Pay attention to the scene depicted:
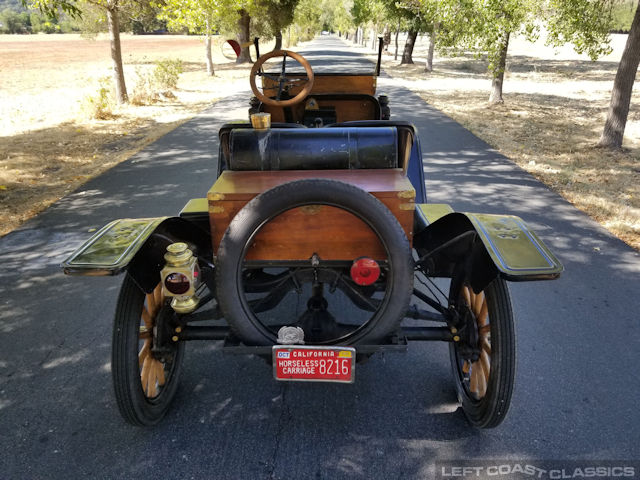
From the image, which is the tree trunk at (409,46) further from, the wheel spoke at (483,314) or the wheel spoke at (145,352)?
the wheel spoke at (145,352)

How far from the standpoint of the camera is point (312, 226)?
2.33m

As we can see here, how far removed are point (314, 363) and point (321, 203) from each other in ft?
2.63

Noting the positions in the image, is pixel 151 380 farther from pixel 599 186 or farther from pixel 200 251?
pixel 599 186

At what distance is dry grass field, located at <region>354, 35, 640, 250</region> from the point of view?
6.24 m

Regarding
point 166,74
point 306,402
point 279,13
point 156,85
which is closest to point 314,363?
point 306,402

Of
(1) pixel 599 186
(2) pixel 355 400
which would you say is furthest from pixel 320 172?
(1) pixel 599 186

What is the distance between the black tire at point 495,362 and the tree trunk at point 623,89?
26.4 feet

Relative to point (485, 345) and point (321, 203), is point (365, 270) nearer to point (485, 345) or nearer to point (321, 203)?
point (321, 203)

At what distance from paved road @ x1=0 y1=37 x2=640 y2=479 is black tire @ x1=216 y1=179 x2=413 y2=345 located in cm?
83

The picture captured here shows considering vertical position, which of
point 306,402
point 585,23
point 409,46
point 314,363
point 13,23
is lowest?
point 306,402

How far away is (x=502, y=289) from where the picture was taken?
234cm

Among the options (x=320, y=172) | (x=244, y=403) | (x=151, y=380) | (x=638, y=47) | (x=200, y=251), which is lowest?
(x=244, y=403)

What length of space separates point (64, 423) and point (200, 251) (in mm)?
1269

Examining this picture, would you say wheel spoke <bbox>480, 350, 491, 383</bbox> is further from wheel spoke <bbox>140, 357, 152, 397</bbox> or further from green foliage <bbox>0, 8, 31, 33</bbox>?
green foliage <bbox>0, 8, 31, 33</bbox>
